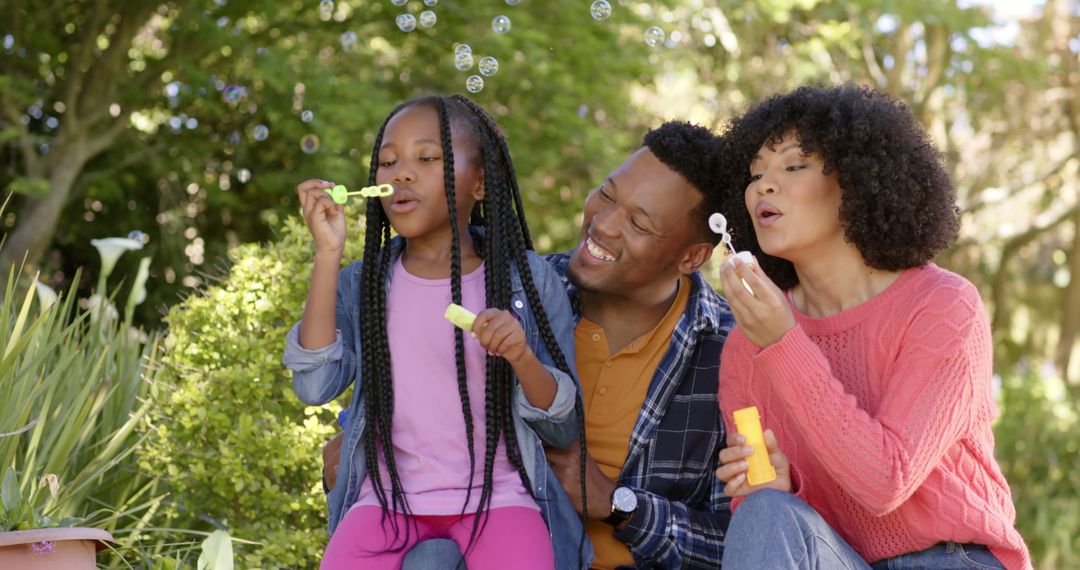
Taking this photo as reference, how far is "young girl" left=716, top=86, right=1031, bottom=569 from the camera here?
2.24m

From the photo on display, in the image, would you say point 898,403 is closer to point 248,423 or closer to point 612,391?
point 612,391

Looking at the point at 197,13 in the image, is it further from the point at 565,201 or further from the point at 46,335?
the point at 46,335

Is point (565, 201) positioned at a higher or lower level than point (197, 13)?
lower

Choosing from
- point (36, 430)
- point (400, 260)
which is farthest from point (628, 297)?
point (36, 430)

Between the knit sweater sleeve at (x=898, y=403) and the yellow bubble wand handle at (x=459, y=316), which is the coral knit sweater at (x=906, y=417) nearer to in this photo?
the knit sweater sleeve at (x=898, y=403)

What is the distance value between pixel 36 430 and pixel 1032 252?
40.0 ft

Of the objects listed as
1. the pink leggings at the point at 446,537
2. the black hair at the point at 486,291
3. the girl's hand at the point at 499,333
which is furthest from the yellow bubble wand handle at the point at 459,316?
the pink leggings at the point at 446,537

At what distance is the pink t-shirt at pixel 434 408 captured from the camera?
8.68 ft

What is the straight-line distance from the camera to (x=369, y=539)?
256 cm

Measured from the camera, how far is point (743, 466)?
94.9 inches

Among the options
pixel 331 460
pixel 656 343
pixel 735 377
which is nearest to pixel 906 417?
pixel 735 377

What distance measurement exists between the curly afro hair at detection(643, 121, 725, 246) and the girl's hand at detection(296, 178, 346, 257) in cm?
86

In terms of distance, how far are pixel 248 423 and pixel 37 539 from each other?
1050 millimetres

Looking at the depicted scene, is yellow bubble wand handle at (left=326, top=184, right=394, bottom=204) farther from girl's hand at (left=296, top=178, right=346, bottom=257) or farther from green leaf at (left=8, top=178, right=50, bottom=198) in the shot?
green leaf at (left=8, top=178, right=50, bottom=198)
